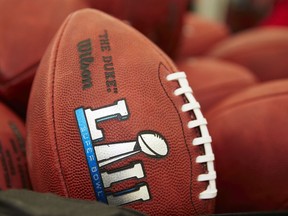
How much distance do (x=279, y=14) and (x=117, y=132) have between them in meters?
1.10

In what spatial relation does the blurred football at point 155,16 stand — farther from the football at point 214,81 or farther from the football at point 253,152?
the football at point 253,152

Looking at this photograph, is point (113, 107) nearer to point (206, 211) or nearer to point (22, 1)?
point (206, 211)

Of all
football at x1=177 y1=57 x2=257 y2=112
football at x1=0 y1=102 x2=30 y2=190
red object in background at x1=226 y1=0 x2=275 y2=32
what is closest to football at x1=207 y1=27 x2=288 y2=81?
football at x1=177 y1=57 x2=257 y2=112

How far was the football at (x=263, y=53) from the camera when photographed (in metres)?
1.11

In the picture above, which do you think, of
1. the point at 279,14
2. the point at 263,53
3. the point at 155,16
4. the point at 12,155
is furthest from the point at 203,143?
the point at 279,14

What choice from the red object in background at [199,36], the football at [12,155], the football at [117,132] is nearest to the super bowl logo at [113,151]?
the football at [117,132]

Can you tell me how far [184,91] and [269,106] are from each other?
190 mm

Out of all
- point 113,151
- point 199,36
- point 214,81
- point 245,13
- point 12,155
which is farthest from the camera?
point 245,13

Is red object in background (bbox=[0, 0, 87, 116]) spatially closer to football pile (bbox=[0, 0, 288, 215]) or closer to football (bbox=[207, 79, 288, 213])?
football pile (bbox=[0, 0, 288, 215])

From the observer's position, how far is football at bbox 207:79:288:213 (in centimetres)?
73

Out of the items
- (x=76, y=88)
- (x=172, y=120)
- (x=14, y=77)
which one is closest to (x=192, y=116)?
(x=172, y=120)

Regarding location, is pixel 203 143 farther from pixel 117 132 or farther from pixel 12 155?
pixel 12 155

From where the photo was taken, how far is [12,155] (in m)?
0.71

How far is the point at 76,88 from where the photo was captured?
2.03 feet
